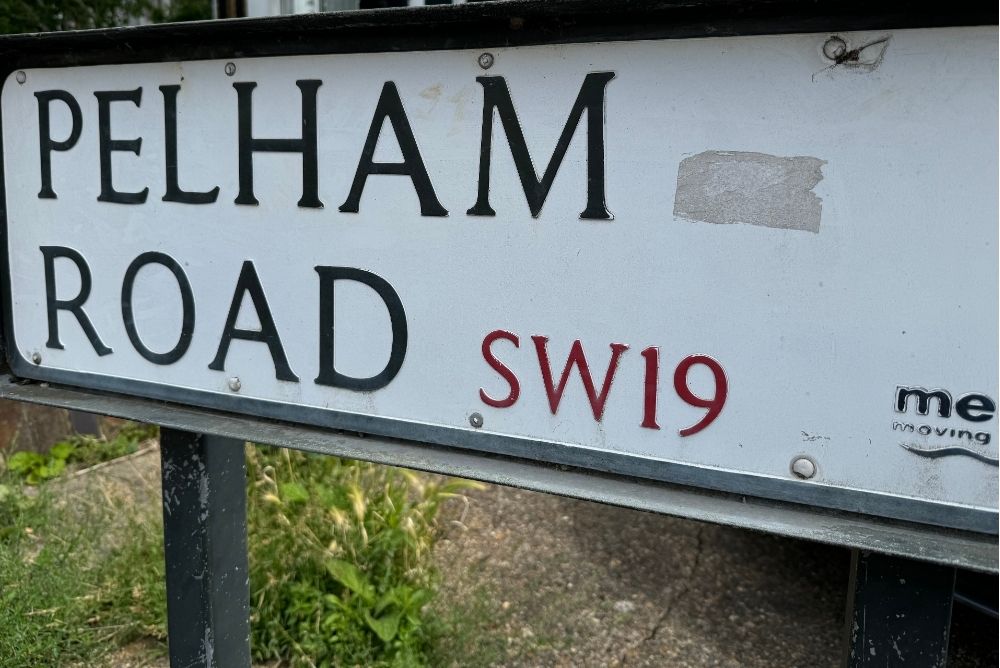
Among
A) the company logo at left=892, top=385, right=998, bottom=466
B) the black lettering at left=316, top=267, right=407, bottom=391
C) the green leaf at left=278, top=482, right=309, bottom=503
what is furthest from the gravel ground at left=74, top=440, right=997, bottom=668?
the company logo at left=892, top=385, right=998, bottom=466

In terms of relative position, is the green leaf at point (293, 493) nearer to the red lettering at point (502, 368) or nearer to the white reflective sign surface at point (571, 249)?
the white reflective sign surface at point (571, 249)

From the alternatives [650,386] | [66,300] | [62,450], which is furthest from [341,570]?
[62,450]

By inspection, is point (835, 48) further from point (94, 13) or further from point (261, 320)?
point (94, 13)

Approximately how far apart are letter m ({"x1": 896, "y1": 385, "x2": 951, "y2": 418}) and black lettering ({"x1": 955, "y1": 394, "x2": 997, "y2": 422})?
0.01 metres

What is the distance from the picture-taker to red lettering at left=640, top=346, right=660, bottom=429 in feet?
3.32

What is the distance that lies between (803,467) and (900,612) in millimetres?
238

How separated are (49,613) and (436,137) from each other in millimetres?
1973

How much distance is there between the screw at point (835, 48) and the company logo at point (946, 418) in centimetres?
34

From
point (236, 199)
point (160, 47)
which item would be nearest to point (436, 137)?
point (236, 199)

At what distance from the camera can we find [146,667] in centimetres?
245

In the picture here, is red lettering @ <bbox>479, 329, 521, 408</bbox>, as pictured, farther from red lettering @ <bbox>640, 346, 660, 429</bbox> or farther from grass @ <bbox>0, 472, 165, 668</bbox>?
grass @ <bbox>0, 472, 165, 668</bbox>

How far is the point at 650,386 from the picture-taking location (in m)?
1.02

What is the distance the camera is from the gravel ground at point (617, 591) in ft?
8.84

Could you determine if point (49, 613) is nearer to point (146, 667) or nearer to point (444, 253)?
point (146, 667)
